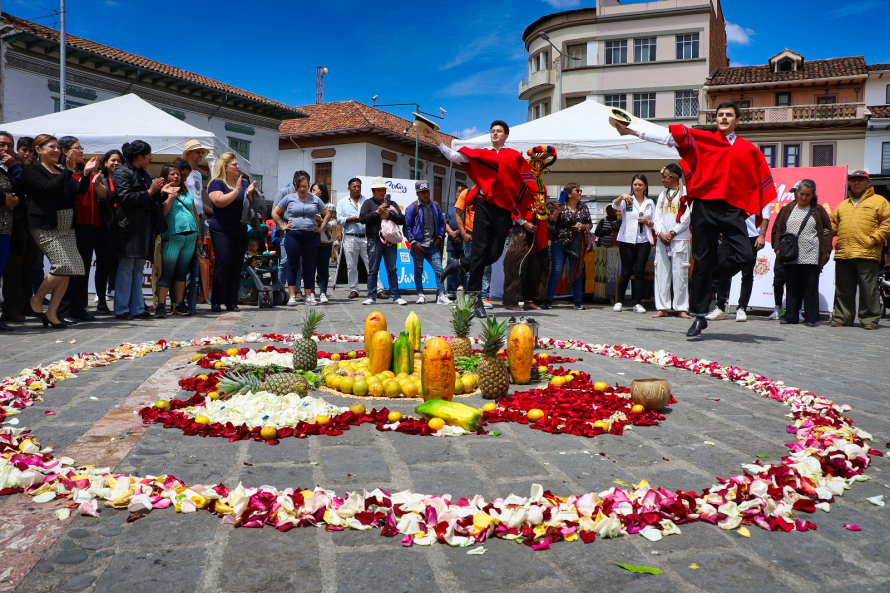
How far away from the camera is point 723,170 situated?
704 centimetres

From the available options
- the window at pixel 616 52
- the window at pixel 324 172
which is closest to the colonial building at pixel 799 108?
the window at pixel 616 52

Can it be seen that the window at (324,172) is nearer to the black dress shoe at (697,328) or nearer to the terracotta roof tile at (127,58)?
the terracotta roof tile at (127,58)

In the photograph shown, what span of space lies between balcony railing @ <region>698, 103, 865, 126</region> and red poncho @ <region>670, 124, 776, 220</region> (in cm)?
3677

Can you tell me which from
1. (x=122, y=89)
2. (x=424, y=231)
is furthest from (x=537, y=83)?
(x=424, y=231)

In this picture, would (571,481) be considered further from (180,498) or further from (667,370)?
(667,370)

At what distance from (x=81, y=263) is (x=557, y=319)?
6.28 m

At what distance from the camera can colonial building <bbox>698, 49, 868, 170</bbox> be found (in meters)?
40.5

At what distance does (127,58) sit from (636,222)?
101 ft

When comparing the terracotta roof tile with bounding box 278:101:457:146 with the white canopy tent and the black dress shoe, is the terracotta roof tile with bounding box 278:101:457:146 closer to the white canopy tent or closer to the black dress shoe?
the white canopy tent

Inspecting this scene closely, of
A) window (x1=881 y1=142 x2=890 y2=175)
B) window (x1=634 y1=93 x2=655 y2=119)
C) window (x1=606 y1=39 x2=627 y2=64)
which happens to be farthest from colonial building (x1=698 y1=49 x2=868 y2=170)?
window (x1=606 y1=39 x2=627 y2=64)

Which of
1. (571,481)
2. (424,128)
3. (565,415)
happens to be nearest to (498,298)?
(424,128)

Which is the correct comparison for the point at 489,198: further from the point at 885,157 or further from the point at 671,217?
the point at 885,157

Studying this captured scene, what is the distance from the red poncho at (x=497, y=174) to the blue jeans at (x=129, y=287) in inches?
181

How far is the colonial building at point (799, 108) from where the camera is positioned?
40531 millimetres
